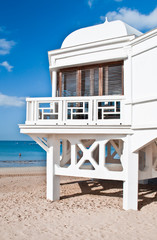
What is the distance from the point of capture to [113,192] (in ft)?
35.5

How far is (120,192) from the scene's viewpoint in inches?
427

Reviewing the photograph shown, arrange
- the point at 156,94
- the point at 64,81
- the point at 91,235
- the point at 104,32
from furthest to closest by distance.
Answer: the point at 64,81, the point at 104,32, the point at 156,94, the point at 91,235

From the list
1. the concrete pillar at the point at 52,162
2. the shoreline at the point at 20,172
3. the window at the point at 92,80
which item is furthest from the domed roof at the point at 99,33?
the shoreline at the point at 20,172

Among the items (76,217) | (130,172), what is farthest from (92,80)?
(76,217)

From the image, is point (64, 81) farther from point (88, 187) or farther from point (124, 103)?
point (88, 187)

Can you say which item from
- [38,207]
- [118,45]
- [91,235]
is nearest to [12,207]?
[38,207]

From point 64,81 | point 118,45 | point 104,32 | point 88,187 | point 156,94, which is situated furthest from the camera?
point 88,187

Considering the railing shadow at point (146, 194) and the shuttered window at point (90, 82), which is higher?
the shuttered window at point (90, 82)

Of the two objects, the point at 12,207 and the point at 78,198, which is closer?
the point at 12,207

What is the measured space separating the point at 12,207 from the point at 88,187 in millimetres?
4607

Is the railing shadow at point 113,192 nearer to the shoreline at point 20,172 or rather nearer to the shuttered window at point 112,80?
the shuttered window at point 112,80

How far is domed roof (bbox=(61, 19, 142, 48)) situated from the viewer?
8.77 m

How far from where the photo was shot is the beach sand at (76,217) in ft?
20.8

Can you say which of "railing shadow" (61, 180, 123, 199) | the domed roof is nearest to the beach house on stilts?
the domed roof
